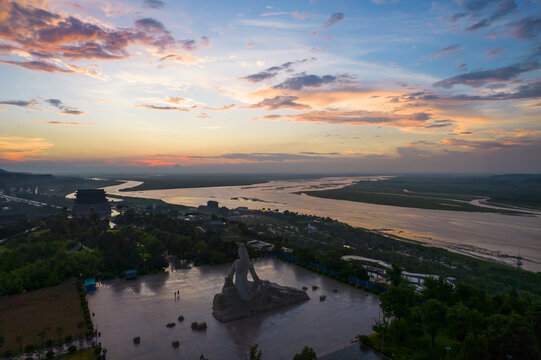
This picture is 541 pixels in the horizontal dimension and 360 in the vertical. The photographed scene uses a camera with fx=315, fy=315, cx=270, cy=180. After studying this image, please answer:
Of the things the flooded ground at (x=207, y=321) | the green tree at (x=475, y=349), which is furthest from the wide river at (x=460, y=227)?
→ the green tree at (x=475, y=349)

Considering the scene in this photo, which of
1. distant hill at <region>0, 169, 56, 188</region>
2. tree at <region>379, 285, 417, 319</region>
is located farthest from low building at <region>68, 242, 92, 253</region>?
distant hill at <region>0, 169, 56, 188</region>

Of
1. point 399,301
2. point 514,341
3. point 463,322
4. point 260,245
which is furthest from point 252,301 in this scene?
point 260,245

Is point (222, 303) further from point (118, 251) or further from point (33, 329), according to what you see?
point (118, 251)

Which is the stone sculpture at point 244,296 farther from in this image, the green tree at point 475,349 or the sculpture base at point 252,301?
the green tree at point 475,349

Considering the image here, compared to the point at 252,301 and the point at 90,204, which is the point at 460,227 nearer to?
the point at 252,301

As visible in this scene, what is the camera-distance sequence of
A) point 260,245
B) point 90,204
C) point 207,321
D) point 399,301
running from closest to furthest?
1. point 399,301
2. point 207,321
3. point 260,245
4. point 90,204
